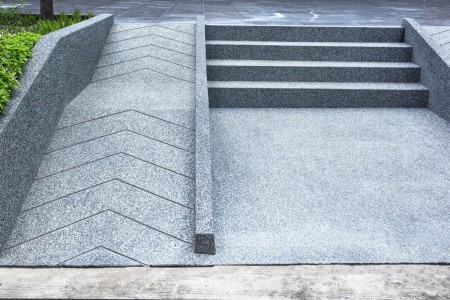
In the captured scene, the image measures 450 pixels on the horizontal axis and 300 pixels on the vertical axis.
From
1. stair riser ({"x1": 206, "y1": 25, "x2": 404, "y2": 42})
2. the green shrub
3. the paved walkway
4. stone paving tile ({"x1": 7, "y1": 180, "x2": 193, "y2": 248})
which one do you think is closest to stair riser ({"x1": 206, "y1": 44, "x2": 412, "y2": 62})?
stair riser ({"x1": 206, "y1": 25, "x2": 404, "y2": 42})

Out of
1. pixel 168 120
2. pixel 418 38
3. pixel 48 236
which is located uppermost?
pixel 418 38

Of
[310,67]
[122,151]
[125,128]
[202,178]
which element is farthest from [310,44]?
[202,178]

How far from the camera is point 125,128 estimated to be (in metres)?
5.95

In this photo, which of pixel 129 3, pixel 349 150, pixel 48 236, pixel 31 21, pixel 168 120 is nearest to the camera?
pixel 48 236

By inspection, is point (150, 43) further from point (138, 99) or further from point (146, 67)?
point (138, 99)

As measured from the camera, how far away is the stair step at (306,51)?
878 centimetres

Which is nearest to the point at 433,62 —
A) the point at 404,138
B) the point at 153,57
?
the point at 404,138

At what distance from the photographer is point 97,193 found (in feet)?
16.2

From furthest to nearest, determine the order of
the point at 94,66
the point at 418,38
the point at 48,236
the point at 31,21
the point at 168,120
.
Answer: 1. the point at 31,21
2. the point at 418,38
3. the point at 94,66
4. the point at 168,120
5. the point at 48,236

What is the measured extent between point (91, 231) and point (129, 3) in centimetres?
1067

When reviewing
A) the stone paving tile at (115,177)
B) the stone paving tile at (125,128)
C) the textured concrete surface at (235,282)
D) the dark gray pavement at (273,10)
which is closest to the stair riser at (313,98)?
the stone paving tile at (125,128)

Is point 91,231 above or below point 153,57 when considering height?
below

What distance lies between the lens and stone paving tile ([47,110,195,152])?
19.0 ft

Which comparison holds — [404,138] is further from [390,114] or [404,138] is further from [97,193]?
[97,193]
